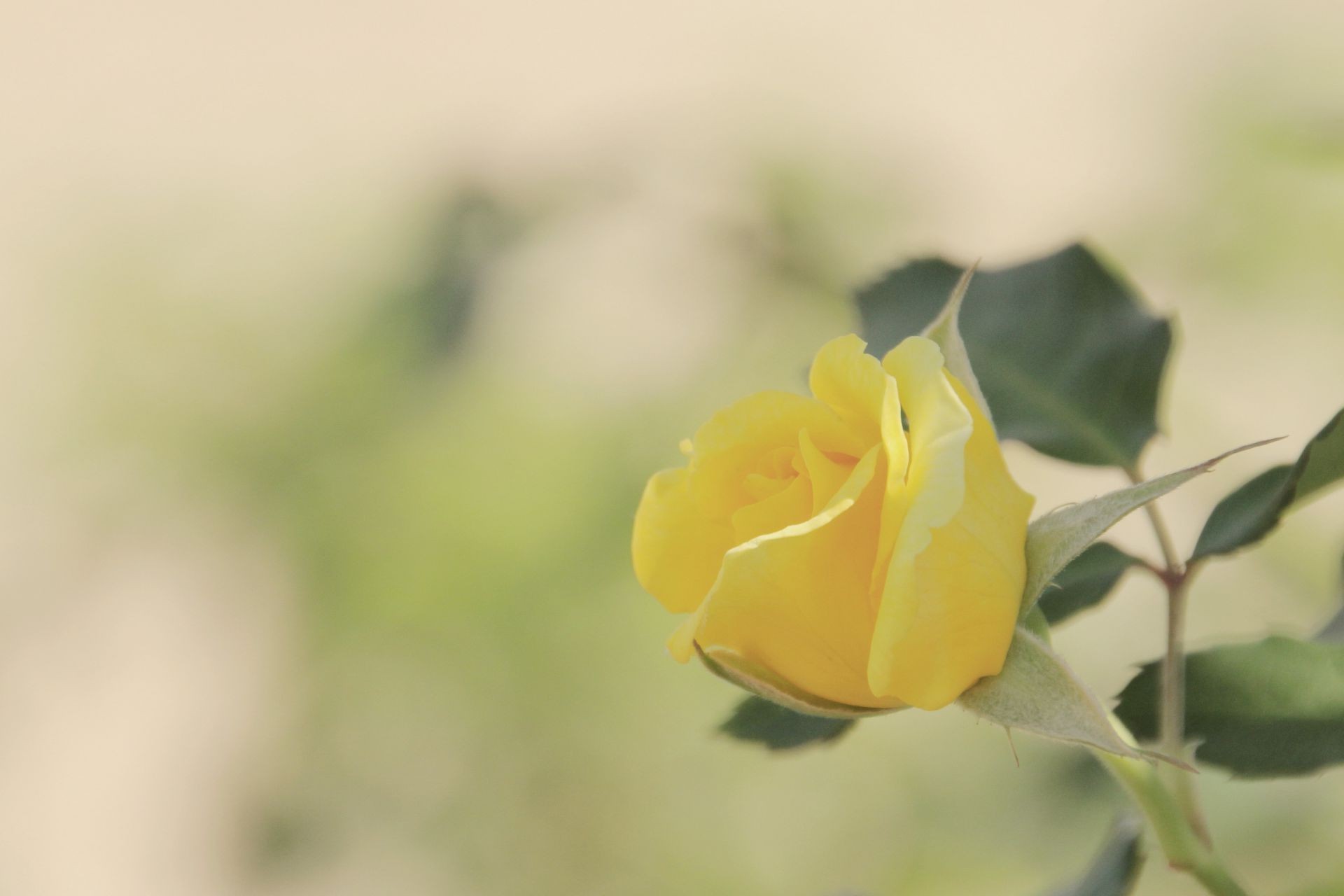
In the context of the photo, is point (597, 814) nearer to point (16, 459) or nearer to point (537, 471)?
point (537, 471)

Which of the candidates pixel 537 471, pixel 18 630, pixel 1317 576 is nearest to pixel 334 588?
pixel 537 471

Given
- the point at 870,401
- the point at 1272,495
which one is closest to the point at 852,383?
the point at 870,401

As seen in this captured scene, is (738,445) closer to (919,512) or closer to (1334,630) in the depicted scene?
(919,512)

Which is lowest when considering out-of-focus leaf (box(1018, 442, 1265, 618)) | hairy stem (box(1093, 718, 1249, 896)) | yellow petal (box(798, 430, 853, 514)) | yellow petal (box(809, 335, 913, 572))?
hairy stem (box(1093, 718, 1249, 896))

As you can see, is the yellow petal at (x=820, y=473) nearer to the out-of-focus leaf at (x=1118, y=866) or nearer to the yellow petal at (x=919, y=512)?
the yellow petal at (x=919, y=512)

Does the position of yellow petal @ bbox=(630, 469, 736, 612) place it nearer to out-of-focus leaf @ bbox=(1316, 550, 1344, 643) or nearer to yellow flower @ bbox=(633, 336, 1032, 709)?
yellow flower @ bbox=(633, 336, 1032, 709)

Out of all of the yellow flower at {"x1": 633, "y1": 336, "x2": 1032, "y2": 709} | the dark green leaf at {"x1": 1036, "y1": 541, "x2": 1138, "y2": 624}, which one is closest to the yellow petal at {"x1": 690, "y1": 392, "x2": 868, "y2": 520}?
the yellow flower at {"x1": 633, "y1": 336, "x2": 1032, "y2": 709}

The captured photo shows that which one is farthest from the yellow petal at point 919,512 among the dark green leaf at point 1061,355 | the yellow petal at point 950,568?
the dark green leaf at point 1061,355
